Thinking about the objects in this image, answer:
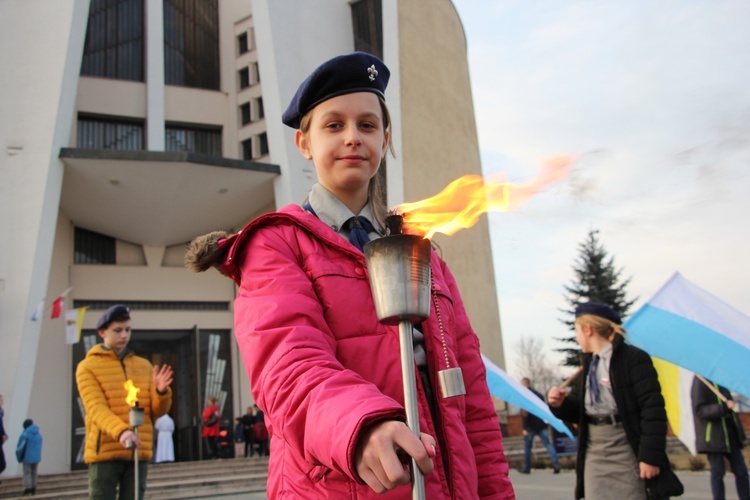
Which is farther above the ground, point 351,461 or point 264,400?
point 264,400

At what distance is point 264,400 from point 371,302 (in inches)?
16.1

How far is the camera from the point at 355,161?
2037 millimetres

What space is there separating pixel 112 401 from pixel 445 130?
2138 cm

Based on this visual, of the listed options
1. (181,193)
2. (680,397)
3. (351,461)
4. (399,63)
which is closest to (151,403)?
(351,461)

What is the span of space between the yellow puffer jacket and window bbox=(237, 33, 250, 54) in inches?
886

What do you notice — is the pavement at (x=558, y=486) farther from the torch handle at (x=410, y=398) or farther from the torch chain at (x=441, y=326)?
the torch handle at (x=410, y=398)

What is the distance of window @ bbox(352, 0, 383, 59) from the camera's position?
24.4m

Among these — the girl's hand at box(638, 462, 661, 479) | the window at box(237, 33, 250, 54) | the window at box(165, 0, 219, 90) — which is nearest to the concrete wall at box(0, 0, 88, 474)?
the window at box(165, 0, 219, 90)

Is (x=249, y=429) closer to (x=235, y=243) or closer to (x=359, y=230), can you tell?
(x=359, y=230)

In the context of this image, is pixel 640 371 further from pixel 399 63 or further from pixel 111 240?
pixel 111 240

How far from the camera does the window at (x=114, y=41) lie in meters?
23.7

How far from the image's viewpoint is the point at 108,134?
2352cm

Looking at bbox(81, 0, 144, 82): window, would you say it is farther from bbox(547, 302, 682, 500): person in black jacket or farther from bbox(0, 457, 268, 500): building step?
bbox(547, 302, 682, 500): person in black jacket

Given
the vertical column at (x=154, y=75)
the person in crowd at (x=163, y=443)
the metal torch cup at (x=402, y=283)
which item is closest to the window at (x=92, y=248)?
the vertical column at (x=154, y=75)
